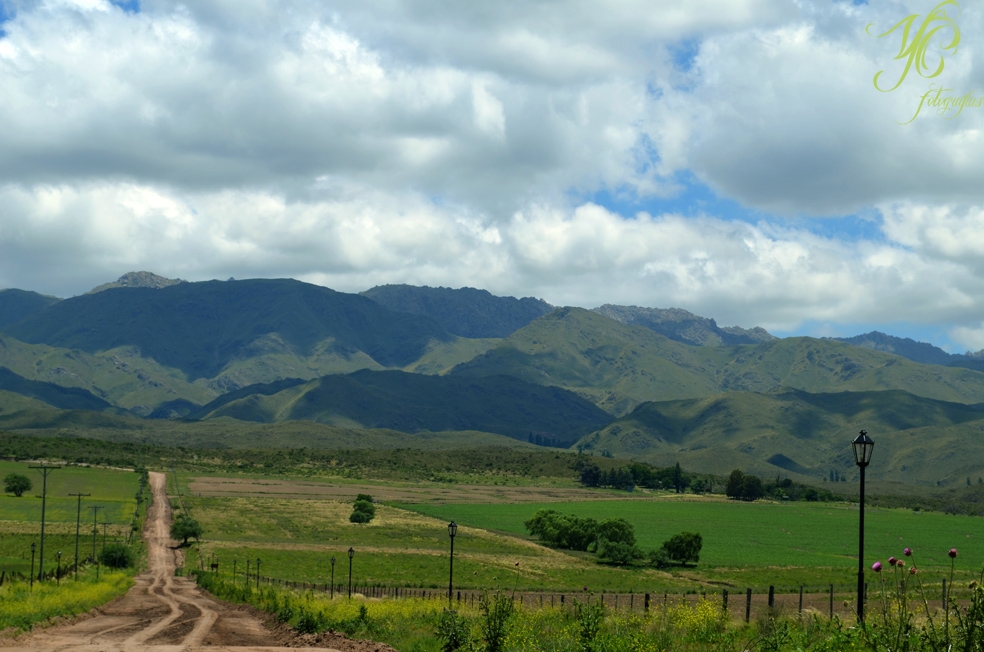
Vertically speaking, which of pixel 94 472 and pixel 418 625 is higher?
pixel 418 625

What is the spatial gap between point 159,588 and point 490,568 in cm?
3200

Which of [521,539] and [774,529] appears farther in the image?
[774,529]

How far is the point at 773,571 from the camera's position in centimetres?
8612

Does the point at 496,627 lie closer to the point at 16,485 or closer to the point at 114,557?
the point at 114,557

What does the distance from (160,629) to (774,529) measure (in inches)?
4943

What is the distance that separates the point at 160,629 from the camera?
32.2 metres

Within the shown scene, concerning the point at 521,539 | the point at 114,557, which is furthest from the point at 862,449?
the point at 521,539

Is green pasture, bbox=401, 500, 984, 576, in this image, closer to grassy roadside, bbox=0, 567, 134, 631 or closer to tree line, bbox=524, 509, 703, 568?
tree line, bbox=524, 509, 703, 568

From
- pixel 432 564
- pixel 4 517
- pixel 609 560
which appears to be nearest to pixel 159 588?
pixel 432 564

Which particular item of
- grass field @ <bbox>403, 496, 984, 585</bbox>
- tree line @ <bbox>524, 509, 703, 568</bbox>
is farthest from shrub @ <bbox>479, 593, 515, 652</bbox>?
tree line @ <bbox>524, 509, 703, 568</bbox>

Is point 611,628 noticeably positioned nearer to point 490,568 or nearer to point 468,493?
point 490,568

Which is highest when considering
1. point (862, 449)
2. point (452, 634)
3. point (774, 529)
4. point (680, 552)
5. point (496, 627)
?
point (862, 449)

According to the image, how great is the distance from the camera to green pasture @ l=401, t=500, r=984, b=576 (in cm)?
10056

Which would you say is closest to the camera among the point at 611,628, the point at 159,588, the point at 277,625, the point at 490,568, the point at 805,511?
the point at 611,628
